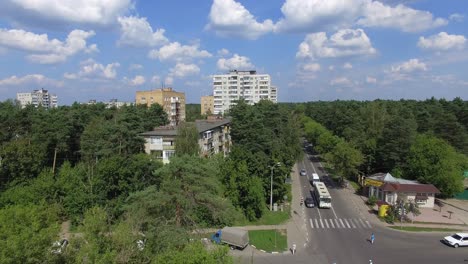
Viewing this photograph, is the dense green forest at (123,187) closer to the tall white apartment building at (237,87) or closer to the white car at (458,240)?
the white car at (458,240)

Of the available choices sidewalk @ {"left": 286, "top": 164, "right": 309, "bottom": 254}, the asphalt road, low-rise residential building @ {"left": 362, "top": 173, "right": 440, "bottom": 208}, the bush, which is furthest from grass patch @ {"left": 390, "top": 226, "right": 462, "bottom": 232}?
sidewalk @ {"left": 286, "top": 164, "right": 309, "bottom": 254}

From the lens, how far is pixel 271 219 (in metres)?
38.0

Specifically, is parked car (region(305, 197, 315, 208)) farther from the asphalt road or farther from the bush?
the bush

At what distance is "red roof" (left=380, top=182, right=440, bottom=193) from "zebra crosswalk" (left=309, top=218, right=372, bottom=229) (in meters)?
7.37

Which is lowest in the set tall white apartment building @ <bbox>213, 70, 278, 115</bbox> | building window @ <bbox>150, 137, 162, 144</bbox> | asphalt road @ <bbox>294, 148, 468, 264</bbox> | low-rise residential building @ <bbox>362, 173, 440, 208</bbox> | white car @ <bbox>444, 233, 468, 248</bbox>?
asphalt road @ <bbox>294, 148, 468, 264</bbox>

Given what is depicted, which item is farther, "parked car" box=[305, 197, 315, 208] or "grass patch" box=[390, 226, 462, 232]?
"parked car" box=[305, 197, 315, 208]

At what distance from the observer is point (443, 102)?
103m

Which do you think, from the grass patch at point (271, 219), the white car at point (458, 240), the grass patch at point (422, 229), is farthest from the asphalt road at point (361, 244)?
the grass patch at point (271, 219)

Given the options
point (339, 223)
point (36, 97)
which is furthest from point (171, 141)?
point (36, 97)

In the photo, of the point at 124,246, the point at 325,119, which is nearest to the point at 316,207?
the point at 124,246

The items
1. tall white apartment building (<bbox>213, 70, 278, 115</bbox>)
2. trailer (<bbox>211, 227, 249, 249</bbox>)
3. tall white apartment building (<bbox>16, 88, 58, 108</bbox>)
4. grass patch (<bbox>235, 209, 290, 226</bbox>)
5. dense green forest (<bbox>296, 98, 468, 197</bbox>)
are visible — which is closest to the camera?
trailer (<bbox>211, 227, 249, 249</bbox>)

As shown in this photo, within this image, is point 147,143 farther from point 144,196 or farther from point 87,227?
point 87,227

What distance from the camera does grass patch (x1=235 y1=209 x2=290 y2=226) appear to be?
1457 inches

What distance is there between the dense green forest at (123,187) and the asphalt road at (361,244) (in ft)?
22.7
